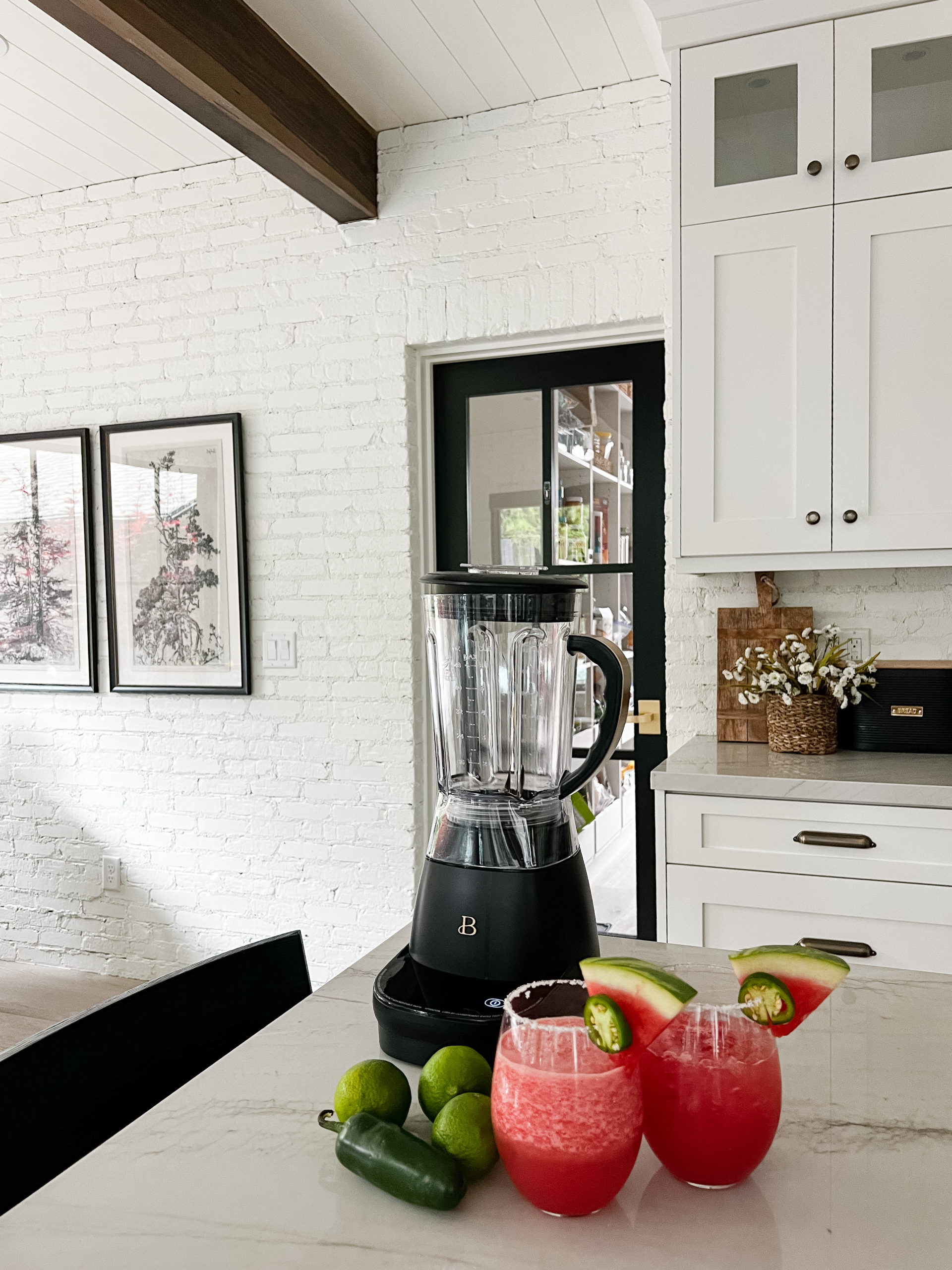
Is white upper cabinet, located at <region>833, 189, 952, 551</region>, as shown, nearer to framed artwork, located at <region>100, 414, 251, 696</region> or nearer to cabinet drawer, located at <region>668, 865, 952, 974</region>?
cabinet drawer, located at <region>668, 865, 952, 974</region>

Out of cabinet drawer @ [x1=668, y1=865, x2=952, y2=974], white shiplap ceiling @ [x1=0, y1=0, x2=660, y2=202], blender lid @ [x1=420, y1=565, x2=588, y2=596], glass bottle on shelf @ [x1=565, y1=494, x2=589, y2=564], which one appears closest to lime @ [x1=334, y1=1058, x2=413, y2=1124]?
blender lid @ [x1=420, y1=565, x2=588, y2=596]

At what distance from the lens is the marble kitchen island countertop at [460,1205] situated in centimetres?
54

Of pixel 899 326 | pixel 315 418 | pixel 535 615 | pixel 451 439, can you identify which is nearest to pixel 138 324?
pixel 315 418

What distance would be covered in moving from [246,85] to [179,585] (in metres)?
1.48

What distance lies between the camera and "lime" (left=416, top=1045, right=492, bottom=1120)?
65cm

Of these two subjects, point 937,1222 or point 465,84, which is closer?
point 937,1222

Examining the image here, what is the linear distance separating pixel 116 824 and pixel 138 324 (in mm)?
1654

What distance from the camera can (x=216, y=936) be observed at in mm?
3098

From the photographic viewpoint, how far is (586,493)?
109 inches

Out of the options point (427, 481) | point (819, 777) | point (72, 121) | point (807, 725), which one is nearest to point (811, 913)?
point (819, 777)

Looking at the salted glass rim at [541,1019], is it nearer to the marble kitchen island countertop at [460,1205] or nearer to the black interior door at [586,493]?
the marble kitchen island countertop at [460,1205]

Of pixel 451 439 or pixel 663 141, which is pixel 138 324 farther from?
pixel 663 141

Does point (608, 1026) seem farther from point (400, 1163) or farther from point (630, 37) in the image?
point (630, 37)

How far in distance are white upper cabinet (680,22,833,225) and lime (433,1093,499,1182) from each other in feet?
6.78
